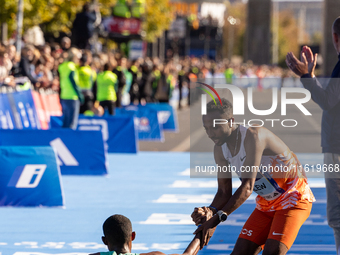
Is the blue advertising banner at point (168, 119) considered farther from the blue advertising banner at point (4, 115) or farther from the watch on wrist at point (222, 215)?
the watch on wrist at point (222, 215)

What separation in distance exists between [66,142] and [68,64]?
3210mm

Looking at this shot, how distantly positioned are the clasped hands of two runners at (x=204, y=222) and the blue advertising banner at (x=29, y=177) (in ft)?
15.3

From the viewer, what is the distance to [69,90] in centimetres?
1426

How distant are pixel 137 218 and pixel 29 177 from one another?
5.58 feet

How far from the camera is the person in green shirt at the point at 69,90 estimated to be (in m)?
14.1

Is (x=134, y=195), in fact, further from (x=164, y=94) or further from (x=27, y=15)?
(x=164, y=94)

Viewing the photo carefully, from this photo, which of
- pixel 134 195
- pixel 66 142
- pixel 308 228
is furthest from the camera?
pixel 66 142

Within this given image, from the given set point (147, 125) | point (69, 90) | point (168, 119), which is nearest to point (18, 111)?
point (69, 90)

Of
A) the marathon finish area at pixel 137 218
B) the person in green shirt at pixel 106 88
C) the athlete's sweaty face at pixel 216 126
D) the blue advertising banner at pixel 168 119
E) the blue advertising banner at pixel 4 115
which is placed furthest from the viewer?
the blue advertising banner at pixel 168 119

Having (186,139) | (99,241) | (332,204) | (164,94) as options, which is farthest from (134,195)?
(164,94)

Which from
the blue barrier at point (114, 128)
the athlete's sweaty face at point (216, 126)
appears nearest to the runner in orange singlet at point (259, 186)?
the athlete's sweaty face at point (216, 126)

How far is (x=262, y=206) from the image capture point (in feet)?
15.6

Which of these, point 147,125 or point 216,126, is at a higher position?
point 216,126

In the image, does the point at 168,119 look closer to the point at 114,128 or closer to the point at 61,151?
the point at 114,128
